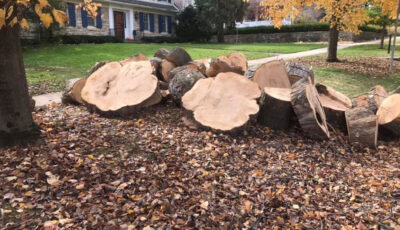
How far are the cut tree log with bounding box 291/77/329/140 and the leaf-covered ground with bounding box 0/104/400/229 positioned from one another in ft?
0.50

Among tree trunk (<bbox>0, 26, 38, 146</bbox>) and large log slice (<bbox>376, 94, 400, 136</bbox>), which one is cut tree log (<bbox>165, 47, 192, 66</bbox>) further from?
large log slice (<bbox>376, 94, 400, 136</bbox>)

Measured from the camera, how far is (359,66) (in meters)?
11.2

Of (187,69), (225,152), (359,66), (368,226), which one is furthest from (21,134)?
(359,66)

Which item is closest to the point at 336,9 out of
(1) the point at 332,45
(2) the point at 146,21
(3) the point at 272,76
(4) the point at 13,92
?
(1) the point at 332,45

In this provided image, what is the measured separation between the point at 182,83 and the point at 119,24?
66.6 feet

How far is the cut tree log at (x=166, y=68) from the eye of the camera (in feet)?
18.5

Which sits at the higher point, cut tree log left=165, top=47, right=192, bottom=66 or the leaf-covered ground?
cut tree log left=165, top=47, right=192, bottom=66

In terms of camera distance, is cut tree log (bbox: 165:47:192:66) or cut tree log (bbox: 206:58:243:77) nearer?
cut tree log (bbox: 206:58:243:77)

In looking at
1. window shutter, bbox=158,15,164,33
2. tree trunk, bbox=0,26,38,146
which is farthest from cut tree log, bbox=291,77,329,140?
window shutter, bbox=158,15,164,33

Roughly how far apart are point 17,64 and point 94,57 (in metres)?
9.34

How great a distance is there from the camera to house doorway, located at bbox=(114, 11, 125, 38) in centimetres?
2311

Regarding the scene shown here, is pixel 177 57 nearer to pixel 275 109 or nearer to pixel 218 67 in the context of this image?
pixel 218 67

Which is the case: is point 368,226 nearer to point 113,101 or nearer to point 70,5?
point 113,101

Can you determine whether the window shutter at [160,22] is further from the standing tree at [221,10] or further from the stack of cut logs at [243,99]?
the stack of cut logs at [243,99]
